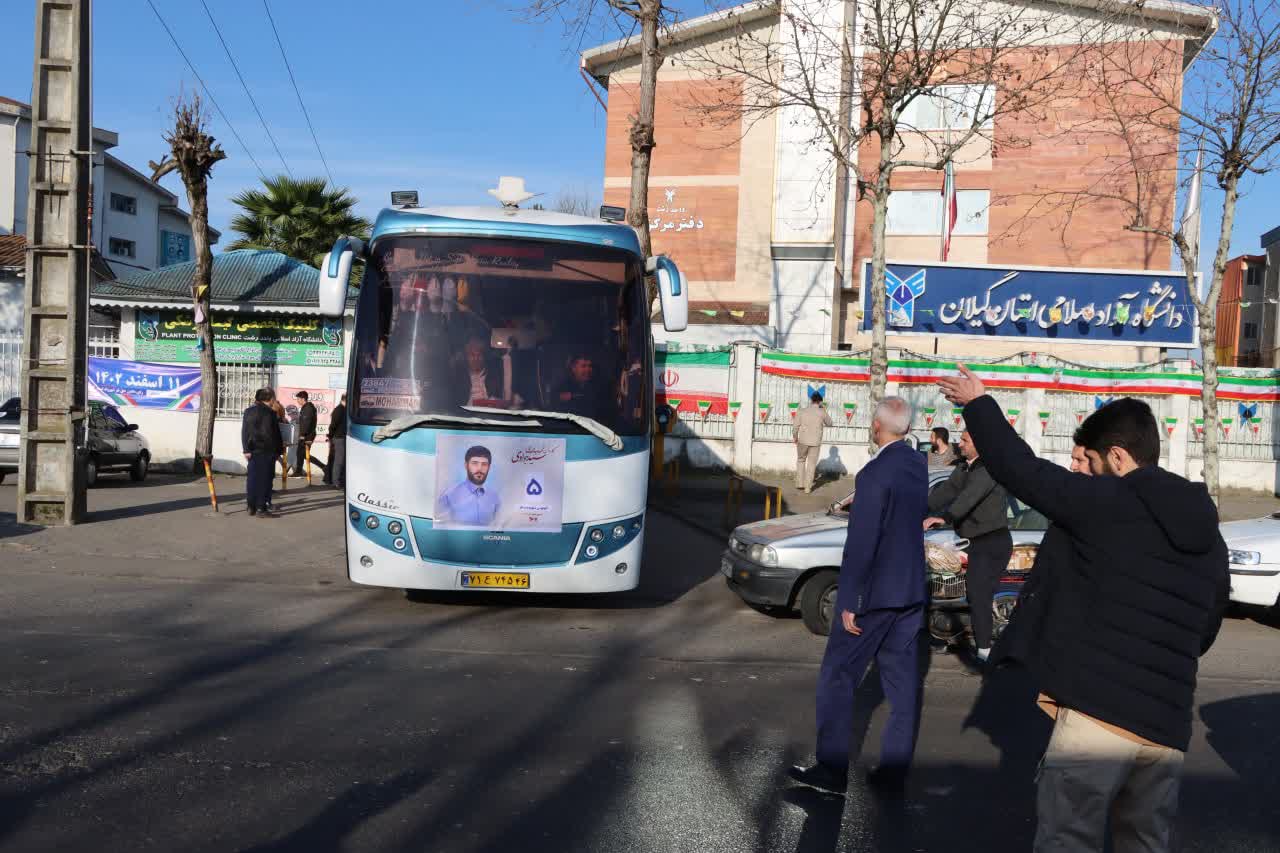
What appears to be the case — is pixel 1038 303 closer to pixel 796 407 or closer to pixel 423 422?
pixel 796 407

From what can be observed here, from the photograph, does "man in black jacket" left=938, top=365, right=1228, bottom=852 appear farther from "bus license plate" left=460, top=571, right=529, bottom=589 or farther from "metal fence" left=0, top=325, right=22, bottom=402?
"metal fence" left=0, top=325, right=22, bottom=402

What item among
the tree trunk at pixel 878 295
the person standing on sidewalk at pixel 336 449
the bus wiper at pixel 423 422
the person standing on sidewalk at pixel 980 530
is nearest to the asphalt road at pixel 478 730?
the person standing on sidewalk at pixel 980 530

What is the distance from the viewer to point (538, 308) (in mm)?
9773

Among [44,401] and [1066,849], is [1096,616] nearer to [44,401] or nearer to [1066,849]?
[1066,849]

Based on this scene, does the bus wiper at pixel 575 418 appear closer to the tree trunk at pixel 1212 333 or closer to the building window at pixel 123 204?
the tree trunk at pixel 1212 333

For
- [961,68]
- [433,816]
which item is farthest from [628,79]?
[433,816]

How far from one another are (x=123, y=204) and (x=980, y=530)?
47755mm

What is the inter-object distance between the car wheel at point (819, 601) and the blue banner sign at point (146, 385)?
15375mm

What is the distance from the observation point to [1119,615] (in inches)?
143

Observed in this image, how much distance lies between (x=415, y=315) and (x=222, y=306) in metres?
13.1

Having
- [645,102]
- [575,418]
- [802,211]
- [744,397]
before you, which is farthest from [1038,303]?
[575,418]

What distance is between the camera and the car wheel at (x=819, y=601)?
9703 millimetres

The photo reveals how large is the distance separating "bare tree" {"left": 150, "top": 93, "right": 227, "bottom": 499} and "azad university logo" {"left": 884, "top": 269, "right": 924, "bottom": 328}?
1290cm

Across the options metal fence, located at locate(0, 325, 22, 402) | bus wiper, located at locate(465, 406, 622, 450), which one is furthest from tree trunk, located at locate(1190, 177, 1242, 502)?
metal fence, located at locate(0, 325, 22, 402)
